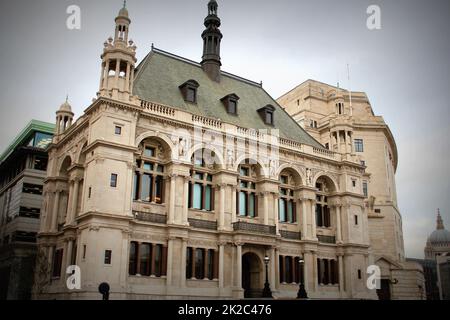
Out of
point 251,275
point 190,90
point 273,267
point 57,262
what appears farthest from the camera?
point 190,90

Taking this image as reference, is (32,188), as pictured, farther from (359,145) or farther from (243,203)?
(359,145)

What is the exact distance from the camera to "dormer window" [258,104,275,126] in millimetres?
51969

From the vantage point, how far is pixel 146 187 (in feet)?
132

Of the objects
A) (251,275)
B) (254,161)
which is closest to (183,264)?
(251,275)

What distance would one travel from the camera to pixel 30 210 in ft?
196

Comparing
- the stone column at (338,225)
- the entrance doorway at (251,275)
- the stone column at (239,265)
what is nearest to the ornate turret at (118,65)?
the stone column at (239,265)

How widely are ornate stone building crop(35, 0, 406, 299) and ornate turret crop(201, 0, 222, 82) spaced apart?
0.16m

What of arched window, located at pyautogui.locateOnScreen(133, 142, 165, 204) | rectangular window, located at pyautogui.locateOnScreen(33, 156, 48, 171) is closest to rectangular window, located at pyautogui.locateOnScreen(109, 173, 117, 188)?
arched window, located at pyautogui.locateOnScreen(133, 142, 165, 204)

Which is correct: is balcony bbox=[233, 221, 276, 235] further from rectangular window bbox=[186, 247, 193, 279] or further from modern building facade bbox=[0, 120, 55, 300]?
modern building facade bbox=[0, 120, 55, 300]

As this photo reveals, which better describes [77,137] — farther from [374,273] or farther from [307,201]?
[374,273]

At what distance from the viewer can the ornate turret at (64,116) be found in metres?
50.3

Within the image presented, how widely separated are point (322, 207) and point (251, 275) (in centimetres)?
1227

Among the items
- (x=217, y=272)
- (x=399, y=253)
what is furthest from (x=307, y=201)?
(x=399, y=253)

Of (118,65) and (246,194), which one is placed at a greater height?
(118,65)
